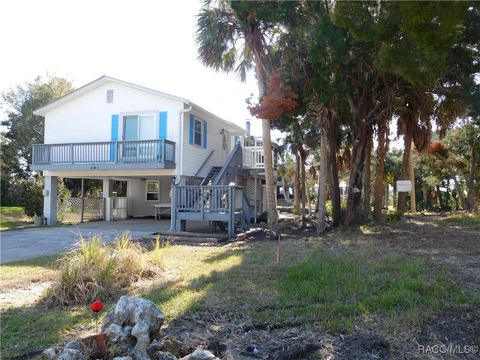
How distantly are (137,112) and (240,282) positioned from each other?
13.4 m

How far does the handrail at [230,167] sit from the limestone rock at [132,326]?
12.1 meters

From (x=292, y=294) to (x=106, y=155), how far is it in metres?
14.3

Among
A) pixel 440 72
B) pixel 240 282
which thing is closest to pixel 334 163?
pixel 440 72

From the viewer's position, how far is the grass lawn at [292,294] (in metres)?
5.00

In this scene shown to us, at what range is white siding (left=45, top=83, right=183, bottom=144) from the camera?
18.3 metres

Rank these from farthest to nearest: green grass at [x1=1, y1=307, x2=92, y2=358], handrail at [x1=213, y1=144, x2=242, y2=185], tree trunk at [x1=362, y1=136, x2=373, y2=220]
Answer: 1. handrail at [x1=213, y1=144, x2=242, y2=185]
2. tree trunk at [x1=362, y1=136, x2=373, y2=220]
3. green grass at [x1=1, y1=307, x2=92, y2=358]

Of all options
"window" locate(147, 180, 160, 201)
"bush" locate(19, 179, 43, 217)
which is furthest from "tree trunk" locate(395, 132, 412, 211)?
"bush" locate(19, 179, 43, 217)

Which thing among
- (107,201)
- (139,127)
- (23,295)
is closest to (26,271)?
(23,295)

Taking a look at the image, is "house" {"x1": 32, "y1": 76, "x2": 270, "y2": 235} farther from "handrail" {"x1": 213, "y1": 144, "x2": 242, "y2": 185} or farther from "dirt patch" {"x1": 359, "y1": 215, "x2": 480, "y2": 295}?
"dirt patch" {"x1": 359, "y1": 215, "x2": 480, "y2": 295}

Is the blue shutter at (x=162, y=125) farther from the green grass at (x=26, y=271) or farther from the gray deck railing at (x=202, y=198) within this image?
the green grass at (x=26, y=271)

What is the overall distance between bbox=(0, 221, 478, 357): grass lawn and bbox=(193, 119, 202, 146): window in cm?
1114

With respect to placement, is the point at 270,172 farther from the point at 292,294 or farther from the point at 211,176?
the point at 292,294

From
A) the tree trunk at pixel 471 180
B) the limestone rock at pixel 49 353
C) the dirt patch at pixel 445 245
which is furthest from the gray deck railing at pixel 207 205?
the tree trunk at pixel 471 180

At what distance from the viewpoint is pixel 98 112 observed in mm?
19547
